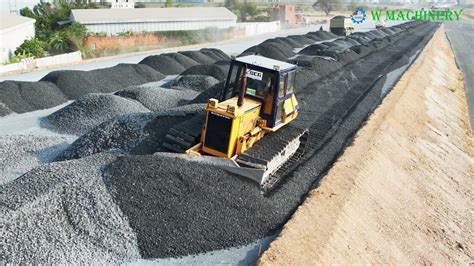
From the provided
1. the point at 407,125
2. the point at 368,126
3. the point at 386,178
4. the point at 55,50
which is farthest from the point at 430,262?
the point at 55,50

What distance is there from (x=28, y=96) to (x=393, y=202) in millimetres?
13847

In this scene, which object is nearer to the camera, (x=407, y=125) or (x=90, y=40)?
(x=407, y=125)

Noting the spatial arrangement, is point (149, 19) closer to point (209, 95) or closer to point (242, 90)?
point (209, 95)

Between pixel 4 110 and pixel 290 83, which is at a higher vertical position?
pixel 290 83

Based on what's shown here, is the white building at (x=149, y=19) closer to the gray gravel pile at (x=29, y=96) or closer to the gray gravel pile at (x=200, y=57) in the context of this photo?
the gray gravel pile at (x=200, y=57)

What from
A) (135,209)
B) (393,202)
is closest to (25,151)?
(135,209)

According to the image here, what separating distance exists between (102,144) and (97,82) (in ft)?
28.6

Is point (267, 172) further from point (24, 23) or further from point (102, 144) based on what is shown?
point (24, 23)

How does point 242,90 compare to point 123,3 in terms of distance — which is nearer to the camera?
point 242,90

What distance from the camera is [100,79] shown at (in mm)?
18906

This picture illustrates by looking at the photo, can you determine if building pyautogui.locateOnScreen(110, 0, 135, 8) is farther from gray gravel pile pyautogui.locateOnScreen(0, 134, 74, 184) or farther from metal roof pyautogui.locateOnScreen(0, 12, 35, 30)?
gray gravel pile pyautogui.locateOnScreen(0, 134, 74, 184)

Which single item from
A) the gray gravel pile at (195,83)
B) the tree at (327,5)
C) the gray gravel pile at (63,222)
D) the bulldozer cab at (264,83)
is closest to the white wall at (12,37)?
the gray gravel pile at (195,83)

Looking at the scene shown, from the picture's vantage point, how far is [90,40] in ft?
107

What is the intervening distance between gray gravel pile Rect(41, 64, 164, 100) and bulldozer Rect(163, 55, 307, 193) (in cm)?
947
